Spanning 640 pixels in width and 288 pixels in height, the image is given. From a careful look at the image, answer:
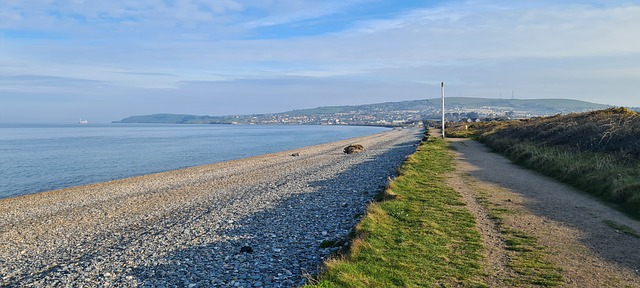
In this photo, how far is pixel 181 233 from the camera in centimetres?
1117

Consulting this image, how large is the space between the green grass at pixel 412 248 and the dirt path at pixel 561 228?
14.1 inches

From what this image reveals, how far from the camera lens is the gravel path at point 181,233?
791 centimetres

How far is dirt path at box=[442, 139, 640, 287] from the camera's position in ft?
21.0

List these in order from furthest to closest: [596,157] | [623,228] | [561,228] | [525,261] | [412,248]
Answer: [596,157] → [561,228] → [623,228] → [412,248] → [525,261]

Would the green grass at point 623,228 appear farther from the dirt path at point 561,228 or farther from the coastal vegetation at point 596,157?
the coastal vegetation at point 596,157

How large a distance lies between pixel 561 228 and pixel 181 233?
28.0 ft

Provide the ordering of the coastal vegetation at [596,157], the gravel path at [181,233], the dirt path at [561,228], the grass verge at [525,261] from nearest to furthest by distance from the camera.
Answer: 1. the grass verge at [525,261]
2. the dirt path at [561,228]
3. the gravel path at [181,233]
4. the coastal vegetation at [596,157]

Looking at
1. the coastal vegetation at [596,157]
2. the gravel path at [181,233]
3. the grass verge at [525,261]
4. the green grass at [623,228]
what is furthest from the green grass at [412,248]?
the coastal vegetation at [596,157]

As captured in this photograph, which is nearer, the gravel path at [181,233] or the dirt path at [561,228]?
the dirt path at [561,228]

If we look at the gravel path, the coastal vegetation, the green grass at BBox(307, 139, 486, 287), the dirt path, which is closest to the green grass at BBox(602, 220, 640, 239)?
the dirt path

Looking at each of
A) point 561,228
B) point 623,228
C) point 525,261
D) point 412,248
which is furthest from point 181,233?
point 623,228

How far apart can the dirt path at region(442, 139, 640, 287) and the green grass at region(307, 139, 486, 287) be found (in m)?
0.36

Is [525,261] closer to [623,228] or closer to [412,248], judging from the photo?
[412,248]

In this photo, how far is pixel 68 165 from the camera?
37.7m
